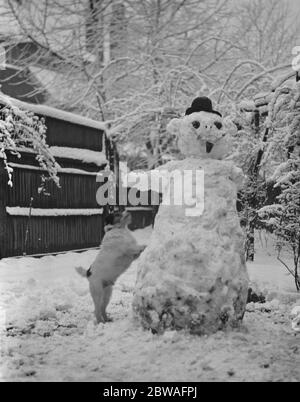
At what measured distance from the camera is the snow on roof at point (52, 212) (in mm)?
8587

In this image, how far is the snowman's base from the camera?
440 centimetres

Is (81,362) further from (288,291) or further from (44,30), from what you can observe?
(44,30)

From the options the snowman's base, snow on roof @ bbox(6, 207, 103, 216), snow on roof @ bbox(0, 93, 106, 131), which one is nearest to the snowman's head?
the snowman's base

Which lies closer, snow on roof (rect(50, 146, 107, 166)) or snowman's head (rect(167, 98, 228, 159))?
snowman's head (rect(167, 98, 228, 159))

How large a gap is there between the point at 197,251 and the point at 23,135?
516 centimetres

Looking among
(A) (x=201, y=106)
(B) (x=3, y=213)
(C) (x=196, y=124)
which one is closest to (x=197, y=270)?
(C) (x=196, y=124)

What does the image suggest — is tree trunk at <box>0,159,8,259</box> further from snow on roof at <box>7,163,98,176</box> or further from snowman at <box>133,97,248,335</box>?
snowman at <box>133,97,248,335</box>

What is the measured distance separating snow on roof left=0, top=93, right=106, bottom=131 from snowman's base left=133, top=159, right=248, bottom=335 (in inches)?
171

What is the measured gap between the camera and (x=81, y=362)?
13.1ft

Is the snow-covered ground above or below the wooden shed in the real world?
below

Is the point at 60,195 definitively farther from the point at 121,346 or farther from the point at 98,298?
the point at 121,346

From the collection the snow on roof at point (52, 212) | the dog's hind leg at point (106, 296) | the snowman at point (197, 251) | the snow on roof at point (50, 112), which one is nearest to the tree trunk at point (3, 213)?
the snow on roof at point (52, 212)

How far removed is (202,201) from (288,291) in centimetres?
279

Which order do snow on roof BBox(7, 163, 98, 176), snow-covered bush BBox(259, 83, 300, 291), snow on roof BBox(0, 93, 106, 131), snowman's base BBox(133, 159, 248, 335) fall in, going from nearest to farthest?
snowman's base BBox(133, 159, 248, 335) < snow-covered bush BBox(259, 83, 300, 291) < snow on roof BBox(0, 93, 106, 131) < snow on roof BBox(7, 163, 98, 176)
